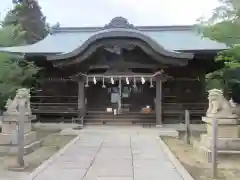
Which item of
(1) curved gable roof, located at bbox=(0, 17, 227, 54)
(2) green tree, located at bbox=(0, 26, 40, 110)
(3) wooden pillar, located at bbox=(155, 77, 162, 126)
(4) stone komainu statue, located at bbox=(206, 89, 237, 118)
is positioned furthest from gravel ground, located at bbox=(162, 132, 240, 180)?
(1) curved gable roof, located at bbox=(0, 17, 227, 54)

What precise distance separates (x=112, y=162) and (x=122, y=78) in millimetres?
11536

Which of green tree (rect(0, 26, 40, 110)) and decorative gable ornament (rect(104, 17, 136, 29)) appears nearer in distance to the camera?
green tree (rect(0, 26, 40, 110))

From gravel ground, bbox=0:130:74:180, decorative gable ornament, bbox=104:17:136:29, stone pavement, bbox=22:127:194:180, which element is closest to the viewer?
stone pavement, bbox=22:127:194:180

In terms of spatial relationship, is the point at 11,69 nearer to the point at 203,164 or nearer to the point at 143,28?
the point at 203,164

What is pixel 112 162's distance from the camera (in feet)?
29.9

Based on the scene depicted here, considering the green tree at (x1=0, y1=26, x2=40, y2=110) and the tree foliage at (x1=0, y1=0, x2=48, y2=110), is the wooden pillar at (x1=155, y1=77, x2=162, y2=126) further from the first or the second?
the green tree at (x1=0, y1=26, x2=40, y2=110)

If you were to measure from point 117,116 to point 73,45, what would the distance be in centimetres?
832

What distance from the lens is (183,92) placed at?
2175cm

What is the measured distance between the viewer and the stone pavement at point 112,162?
7551mm

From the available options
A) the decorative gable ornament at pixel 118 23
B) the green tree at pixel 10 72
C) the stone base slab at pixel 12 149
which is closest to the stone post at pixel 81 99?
the green tree at pixel 10 72

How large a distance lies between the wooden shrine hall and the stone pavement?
22.2 ft

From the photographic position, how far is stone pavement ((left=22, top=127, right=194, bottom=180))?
24.8 feet

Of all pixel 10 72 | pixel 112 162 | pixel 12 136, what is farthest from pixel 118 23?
pixel 112 162

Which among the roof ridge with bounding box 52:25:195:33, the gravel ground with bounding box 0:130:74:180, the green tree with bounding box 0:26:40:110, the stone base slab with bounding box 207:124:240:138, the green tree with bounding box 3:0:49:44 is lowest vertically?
the gravel ground with bounding box 0:130:74:180
